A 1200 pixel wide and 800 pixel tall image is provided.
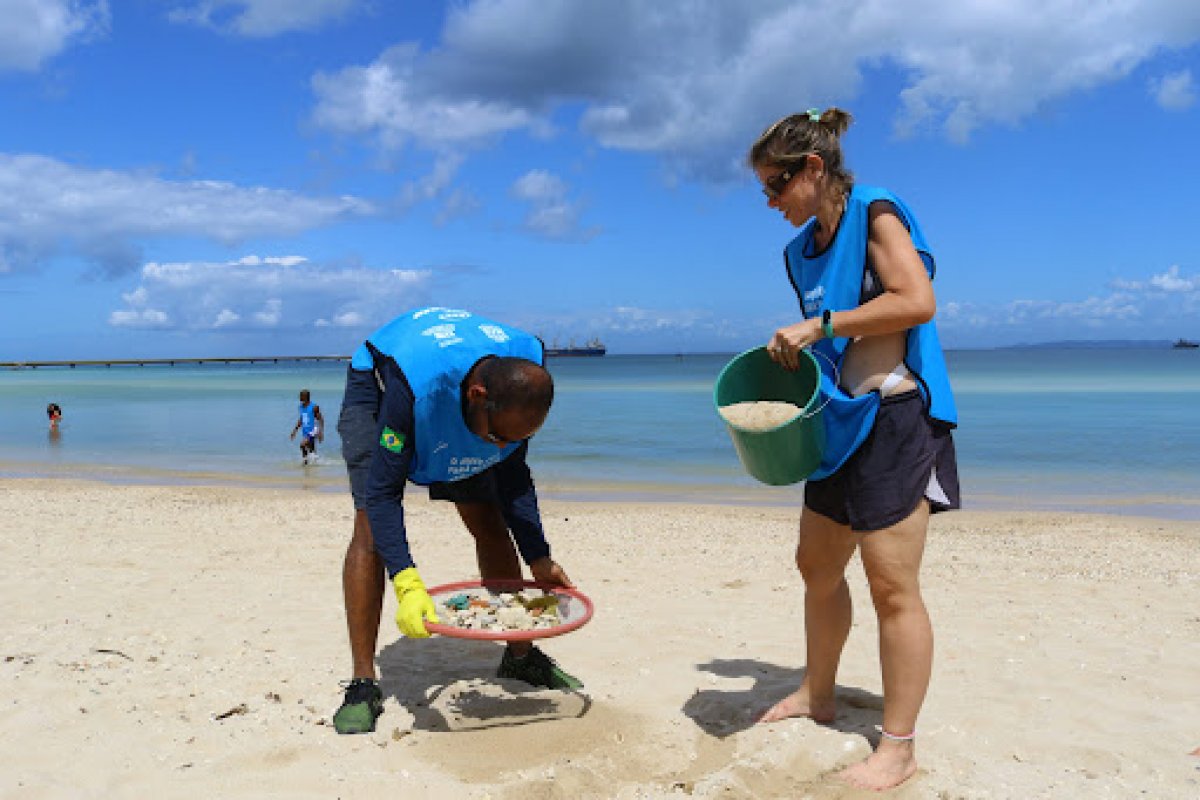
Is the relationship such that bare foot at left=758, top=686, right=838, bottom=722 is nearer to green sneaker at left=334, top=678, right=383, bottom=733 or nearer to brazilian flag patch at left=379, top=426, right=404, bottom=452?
green sneaker at left=334, top=678, right=383, bottom=733

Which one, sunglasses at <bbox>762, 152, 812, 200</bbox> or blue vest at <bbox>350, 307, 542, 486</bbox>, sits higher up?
sunglasses at <bbox>762, 152, 812, 200</bbox>

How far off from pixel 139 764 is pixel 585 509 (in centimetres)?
742

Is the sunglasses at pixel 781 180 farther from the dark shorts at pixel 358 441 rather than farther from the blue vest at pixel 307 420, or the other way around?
the blue vest at pixel 307 420

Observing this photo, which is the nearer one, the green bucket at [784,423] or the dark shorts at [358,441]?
the green bucket at [784,423]

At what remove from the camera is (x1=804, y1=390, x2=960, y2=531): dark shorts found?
2.62m

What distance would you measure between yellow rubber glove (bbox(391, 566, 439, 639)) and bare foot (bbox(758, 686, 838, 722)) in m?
1.25

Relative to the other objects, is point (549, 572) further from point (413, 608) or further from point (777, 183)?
point (777, 183)

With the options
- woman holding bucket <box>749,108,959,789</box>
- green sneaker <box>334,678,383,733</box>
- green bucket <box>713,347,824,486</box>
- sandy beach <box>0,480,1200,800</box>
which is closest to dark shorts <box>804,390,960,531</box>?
woman holding bucket <box>749,108,959,789</box>

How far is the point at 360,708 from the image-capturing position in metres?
3.26

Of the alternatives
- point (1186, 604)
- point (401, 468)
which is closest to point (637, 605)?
point (401, 468)

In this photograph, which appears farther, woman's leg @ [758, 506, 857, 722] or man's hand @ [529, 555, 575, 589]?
man's hand @ [529, 555, 575, 589]

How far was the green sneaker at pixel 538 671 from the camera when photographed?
3.72 metres

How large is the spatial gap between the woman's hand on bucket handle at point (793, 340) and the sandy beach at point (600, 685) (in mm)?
1285

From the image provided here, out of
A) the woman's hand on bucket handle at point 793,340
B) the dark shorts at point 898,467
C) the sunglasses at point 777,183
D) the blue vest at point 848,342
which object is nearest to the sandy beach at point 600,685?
the dark shorts at point 898,467
